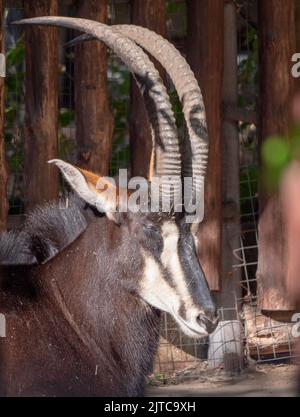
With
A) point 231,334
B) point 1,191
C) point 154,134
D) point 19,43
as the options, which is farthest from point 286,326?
point 19,43

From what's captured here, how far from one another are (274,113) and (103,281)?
10.6 feet

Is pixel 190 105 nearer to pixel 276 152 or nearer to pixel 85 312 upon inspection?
pixel 85 312

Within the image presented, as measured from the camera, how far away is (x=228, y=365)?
9.07 m

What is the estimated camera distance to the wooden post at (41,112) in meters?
8.70

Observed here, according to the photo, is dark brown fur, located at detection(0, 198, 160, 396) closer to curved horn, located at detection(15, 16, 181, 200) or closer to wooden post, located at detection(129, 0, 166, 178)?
curved horn, located at detection(15, 16, 181, 200)

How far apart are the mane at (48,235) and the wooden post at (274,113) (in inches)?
110

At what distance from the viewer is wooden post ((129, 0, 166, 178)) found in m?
8.84

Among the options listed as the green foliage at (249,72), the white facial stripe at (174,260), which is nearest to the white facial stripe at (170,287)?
the white facial stripe at (174,260)

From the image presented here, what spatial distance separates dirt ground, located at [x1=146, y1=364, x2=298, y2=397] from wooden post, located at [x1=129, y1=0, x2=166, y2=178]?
180 cm

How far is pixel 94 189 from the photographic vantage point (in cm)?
617

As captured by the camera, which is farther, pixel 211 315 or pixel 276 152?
pixel 276 152

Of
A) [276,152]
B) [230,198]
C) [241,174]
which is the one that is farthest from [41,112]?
[241,174]

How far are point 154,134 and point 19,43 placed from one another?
17.4 feet

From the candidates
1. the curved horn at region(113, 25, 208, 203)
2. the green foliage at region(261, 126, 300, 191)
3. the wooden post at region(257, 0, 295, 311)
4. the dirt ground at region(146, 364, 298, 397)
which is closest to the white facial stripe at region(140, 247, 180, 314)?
the curved horn at region(113, 25, 208, 203)
